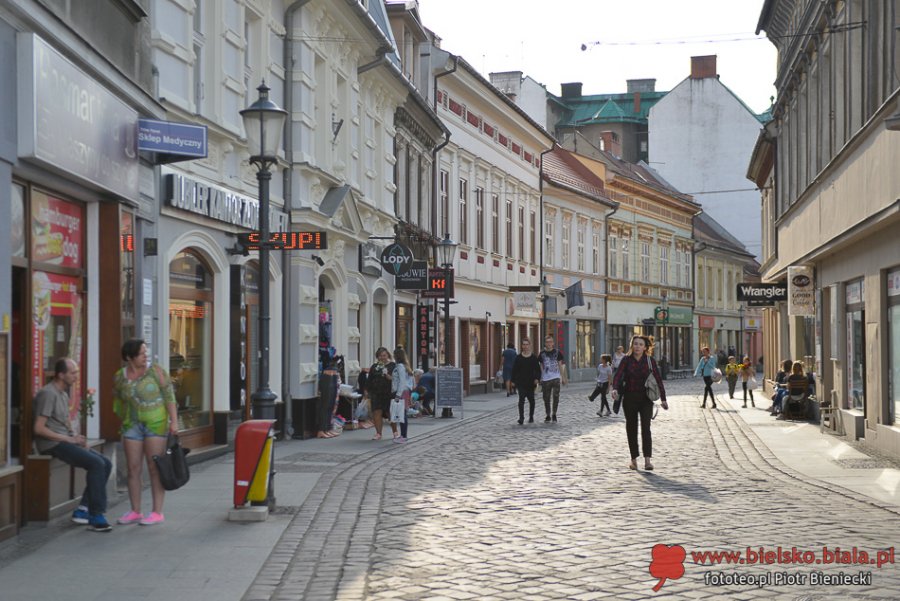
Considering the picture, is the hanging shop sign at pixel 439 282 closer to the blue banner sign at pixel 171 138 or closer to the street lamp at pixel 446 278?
the street lamp at pixel 446 278

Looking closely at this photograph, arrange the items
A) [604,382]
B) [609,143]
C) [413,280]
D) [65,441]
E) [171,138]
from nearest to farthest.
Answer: [65,441] → [171,138] → [413,280] → [604,382] → [609,143]

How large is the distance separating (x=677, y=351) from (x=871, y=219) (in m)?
51.1

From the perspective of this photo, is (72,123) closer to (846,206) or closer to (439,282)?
(846,206)

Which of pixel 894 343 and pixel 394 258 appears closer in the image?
pixel 894 343

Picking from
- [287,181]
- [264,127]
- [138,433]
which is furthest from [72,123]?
[287,181]

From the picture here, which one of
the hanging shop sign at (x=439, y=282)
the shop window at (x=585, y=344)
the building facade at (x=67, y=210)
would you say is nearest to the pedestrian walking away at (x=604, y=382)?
the hanging shop sign at (x=439, y=282)

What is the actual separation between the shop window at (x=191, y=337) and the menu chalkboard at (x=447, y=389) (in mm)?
9702

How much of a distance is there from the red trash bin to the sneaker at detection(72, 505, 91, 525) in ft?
4.29

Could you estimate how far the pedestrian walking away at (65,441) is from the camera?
414 inches

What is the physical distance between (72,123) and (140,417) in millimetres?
2763

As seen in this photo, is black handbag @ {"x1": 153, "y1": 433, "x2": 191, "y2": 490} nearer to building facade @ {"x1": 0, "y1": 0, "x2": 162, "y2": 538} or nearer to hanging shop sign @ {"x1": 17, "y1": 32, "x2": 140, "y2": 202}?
building facade @ {"x1": 0, "y1": 0, "x2": 162, "y2": 538}

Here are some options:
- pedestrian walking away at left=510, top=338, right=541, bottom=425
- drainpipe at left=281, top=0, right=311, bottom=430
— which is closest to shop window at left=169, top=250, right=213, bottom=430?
drainpipe at left=281, top=0, right=311, bottom=430

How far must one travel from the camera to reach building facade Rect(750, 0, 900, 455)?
17.5 metres

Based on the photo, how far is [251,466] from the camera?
1145cm
